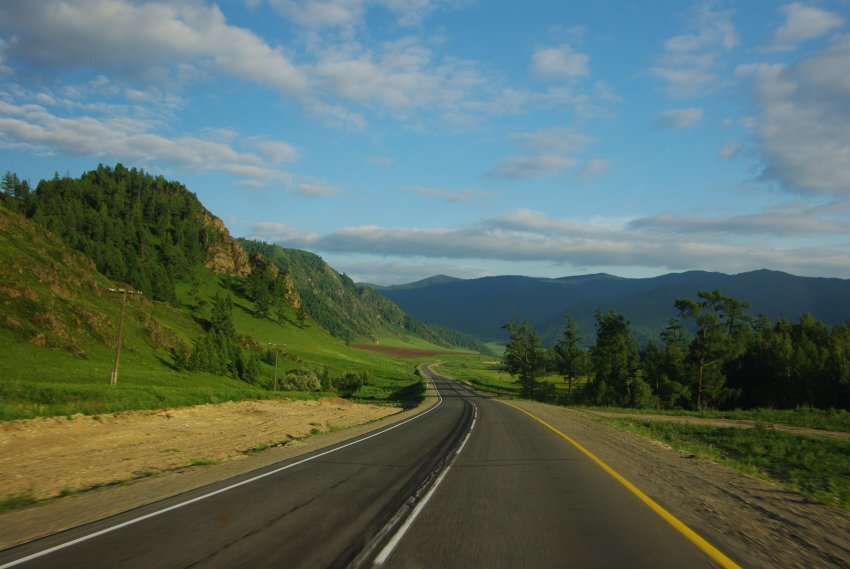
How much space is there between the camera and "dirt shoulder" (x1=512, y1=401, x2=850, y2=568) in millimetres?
7281

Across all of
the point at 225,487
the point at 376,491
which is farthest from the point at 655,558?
the point at 225,487

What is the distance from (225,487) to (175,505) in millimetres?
1788

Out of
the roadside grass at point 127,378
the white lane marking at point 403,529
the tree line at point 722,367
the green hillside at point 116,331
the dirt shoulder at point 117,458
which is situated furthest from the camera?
the tree line at point 722,367

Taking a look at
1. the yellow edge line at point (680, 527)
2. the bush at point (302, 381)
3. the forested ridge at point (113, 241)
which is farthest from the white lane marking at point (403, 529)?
the forested ridge at point (113, 241)

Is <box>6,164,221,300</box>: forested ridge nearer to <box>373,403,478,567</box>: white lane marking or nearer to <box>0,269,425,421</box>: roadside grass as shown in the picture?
<box>0,269,425,421</box>: roadside grass

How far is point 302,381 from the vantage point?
89.9 m

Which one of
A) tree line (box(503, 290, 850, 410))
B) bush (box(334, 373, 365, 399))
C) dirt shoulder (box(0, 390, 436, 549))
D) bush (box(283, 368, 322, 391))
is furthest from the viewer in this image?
bush (box(334, 373, 365, 399))

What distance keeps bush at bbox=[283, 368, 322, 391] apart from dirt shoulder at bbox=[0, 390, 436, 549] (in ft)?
184

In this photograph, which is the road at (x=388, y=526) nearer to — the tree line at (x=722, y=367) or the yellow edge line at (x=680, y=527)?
the yellow edge line at (x=680, y=527)

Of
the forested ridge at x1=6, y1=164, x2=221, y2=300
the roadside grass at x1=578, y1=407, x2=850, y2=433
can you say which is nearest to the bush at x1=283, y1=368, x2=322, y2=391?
the roadside grass at x1=578, y1=407, x2=850, y2=433

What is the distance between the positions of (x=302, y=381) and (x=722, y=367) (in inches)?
2587

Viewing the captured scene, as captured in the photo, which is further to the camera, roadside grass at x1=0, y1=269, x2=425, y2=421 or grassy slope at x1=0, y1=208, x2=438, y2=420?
grassy slope at x1=0, y1=208, x2=438, y2=420

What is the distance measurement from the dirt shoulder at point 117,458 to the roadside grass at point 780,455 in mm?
15024

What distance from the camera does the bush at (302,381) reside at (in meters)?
88.7
